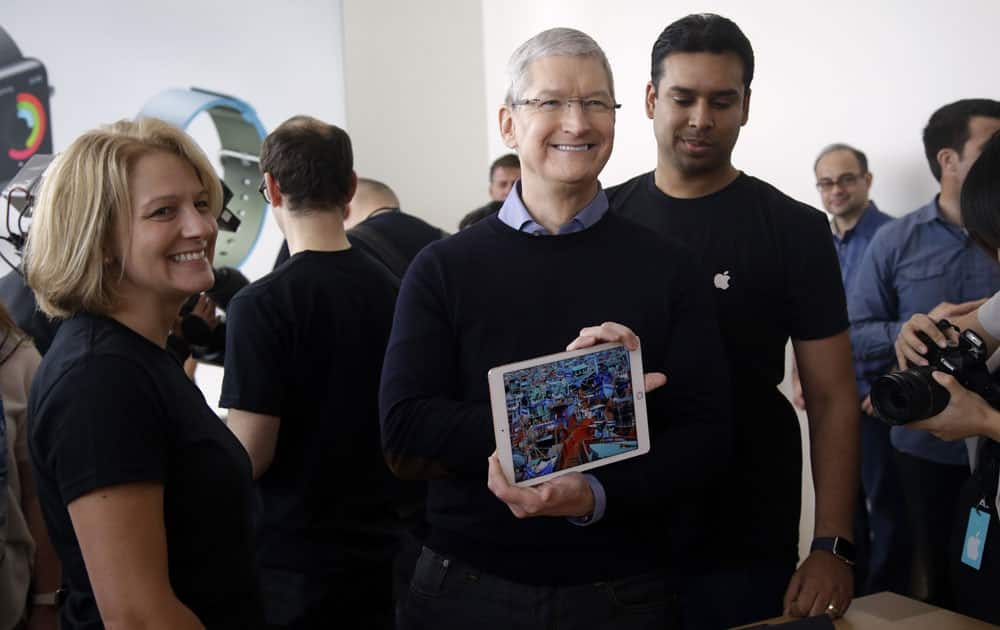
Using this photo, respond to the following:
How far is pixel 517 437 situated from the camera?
3.70ft

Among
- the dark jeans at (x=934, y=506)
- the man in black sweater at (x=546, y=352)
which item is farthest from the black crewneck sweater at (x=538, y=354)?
the dark jeans at (x=934, y=506)

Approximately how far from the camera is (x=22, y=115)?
11.3 feet

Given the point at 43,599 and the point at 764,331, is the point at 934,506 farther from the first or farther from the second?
the point at 43,599

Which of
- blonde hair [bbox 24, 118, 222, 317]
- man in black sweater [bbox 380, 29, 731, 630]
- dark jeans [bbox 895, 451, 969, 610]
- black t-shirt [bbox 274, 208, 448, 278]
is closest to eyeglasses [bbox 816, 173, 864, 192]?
dark jeans [bbox 895, 451, 969, 610]

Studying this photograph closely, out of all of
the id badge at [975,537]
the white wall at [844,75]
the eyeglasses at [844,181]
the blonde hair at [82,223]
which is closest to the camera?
the blonde hair at [82,223]

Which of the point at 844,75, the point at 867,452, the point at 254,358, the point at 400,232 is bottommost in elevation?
the point at 867,452

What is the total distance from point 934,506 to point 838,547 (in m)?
1.42

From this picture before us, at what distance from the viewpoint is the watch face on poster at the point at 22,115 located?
3385 mm

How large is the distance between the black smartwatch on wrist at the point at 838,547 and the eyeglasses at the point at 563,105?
2.86 feet

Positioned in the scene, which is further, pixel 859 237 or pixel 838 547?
pixel 859 237

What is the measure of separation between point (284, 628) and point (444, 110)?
3703 mm

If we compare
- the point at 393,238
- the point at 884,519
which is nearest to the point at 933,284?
the point at 884,519

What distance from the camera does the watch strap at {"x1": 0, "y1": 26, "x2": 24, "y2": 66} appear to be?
11.1 ft

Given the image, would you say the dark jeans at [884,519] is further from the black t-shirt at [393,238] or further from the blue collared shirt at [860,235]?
the black t-shirt at [393,238]
